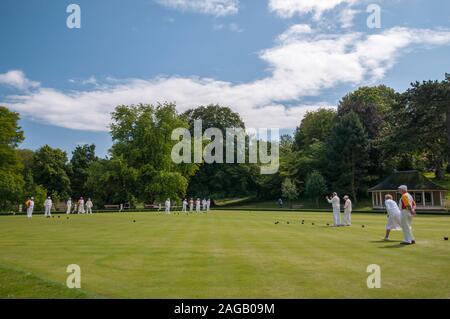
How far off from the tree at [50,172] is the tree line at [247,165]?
213 millimetres

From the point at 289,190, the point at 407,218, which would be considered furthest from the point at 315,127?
the point at 407,218

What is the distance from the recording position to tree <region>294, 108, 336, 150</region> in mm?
94375

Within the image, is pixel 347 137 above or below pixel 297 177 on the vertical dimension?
→ above

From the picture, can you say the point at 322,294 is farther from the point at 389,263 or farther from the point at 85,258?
the point at 85,258

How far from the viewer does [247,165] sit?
87.4m

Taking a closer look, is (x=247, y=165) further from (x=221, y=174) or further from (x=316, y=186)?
(x=316, y=186)

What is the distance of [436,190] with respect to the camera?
6347 cm

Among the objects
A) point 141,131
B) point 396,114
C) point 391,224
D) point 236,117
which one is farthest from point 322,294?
point 236,117

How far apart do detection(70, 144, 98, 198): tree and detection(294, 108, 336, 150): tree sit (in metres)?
47.9

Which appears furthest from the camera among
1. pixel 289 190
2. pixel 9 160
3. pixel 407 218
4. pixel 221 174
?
pixel 221 174

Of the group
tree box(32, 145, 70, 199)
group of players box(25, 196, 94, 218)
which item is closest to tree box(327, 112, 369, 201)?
group of players box(25, 196, 94, 218)

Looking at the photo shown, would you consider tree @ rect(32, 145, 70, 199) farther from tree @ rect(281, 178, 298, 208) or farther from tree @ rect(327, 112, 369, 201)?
tree @ rect(327, 112, 369, 201)

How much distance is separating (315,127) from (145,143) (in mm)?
42779
